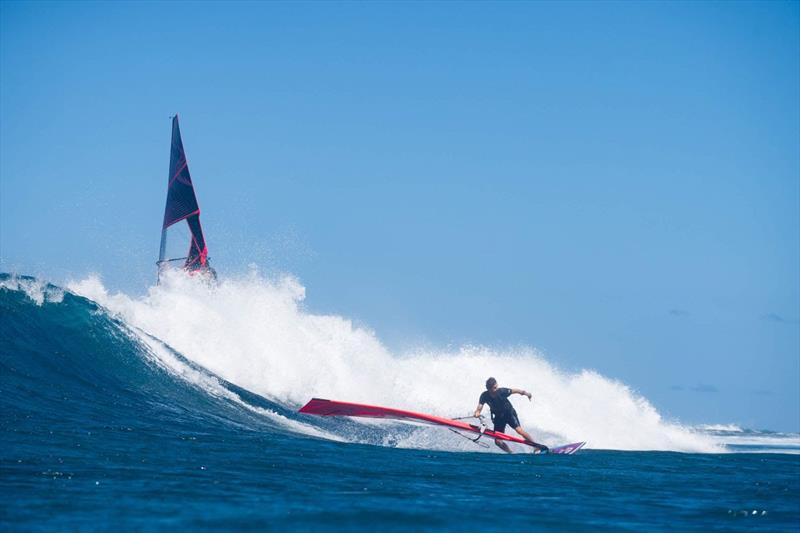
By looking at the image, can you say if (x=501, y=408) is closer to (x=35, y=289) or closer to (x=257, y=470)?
(x=257, y=470)

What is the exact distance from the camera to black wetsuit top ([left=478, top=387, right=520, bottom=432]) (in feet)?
42.7

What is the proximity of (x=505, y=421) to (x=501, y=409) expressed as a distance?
0.67 ft

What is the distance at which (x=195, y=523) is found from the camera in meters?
5.60

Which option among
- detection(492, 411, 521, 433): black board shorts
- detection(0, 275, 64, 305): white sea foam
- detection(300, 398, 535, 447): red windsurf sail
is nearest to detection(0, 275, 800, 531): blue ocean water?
detection(300, 398, 535, 447): red windsurf sail

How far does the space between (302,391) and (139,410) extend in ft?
20.5

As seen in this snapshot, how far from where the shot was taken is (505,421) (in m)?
13.1

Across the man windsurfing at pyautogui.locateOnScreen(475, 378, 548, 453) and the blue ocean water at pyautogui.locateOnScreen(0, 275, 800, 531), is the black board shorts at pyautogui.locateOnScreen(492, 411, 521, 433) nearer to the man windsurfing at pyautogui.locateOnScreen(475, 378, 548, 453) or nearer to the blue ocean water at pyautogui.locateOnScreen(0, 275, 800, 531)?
the man windsurfing at pyautogui.locateOnScreen(475, 378, 548, 453)

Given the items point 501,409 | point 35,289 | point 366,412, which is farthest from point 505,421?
point 35,289

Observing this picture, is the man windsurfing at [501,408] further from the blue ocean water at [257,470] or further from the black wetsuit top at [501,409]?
the blue ocean water at [257,470]

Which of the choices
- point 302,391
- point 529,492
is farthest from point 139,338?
point 529,492

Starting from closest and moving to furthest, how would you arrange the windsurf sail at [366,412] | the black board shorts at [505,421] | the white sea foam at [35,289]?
the windsurf sail at [366,412] < the black board shorts at [505,421] < the white sea foam at [35,289]

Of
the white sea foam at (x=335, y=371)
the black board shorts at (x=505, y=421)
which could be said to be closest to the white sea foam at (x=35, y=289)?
the white sea foam at (x=335, y=371)

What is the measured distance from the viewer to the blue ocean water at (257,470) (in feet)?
20.0

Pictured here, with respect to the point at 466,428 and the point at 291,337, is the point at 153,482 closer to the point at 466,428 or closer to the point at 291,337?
the point at 466,428
